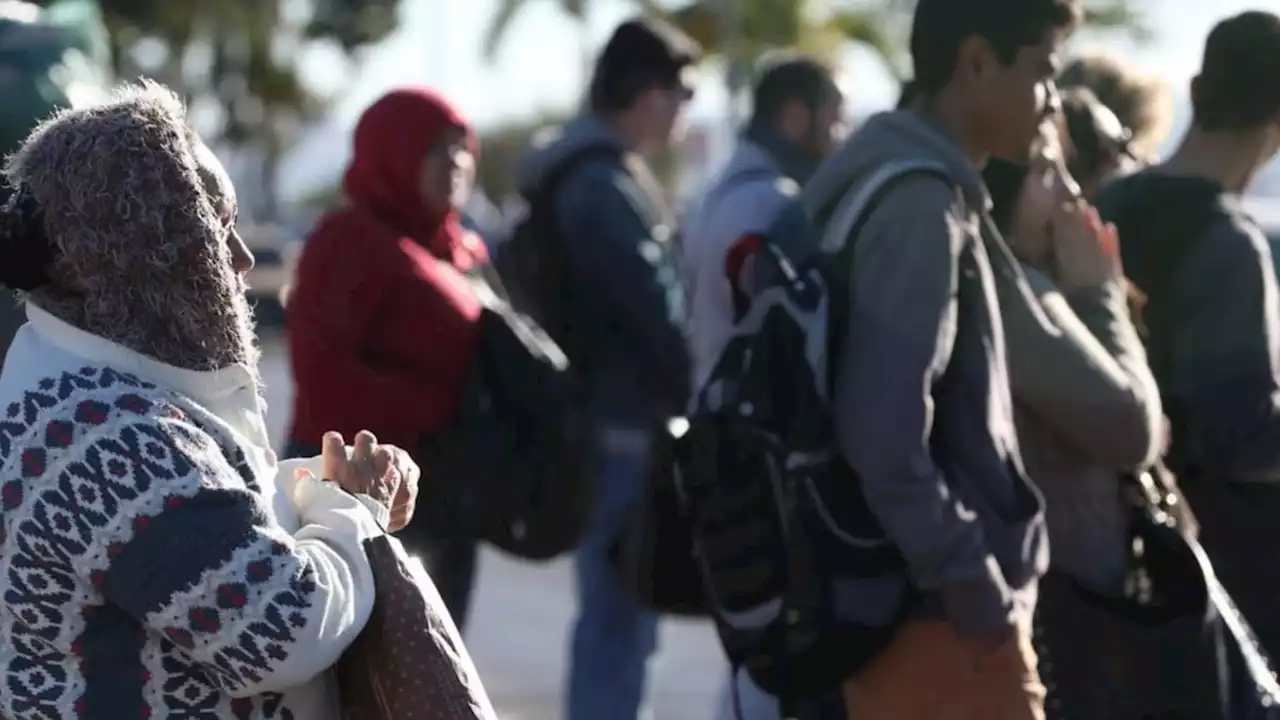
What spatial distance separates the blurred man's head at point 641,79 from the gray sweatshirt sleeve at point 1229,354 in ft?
7.23

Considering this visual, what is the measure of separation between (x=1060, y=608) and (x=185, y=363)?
1.80 meters

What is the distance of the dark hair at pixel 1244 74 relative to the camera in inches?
164

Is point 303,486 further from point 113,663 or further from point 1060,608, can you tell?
point 1060,608

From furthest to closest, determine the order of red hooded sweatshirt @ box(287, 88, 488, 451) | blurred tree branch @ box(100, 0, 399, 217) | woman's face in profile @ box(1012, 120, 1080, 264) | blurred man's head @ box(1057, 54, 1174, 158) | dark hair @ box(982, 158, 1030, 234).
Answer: blurred tree branch @ box(100, 0, 399, 217) < blurred man's head @ box(1057, 54, 1174, 158) < red hooded sweatshirt @ box(287, 88, 488, 451) < dark hair @ box(982, 158, 1030, 234) < woman's face in profile @ box(1012, 120, 1080, 264)

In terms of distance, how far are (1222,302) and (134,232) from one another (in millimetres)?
2270

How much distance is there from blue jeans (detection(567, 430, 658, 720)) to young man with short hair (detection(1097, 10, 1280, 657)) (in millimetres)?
1808

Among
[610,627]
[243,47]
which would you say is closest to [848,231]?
[610,627]

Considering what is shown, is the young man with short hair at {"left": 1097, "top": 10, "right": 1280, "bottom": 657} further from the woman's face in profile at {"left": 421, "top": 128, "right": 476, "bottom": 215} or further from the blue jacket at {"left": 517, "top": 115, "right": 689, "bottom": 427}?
the blue jacket at {"left": 517, "top": 115, "right": 689, "bottom": 427}

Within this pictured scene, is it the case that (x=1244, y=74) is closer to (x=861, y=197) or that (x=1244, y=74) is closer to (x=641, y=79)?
(x=861, y=197)

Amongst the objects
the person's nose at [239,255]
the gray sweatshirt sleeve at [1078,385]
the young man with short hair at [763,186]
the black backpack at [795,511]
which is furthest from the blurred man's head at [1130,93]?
the person's nose at [239,255]

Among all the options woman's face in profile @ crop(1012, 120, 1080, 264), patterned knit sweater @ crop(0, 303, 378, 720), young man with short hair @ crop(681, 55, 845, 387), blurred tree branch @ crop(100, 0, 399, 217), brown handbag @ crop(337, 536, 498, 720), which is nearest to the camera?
patterned knit sweater @ crop(0, 303, 378, 720)

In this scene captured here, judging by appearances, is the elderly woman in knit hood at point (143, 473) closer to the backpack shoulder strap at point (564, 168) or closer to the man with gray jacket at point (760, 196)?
the man with gray jacket at point (760, 196)

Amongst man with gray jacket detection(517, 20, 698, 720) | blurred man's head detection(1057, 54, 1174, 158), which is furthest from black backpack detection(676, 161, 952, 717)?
man with gray jacket detection(517, 20, 698, 720)

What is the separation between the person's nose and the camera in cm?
253
